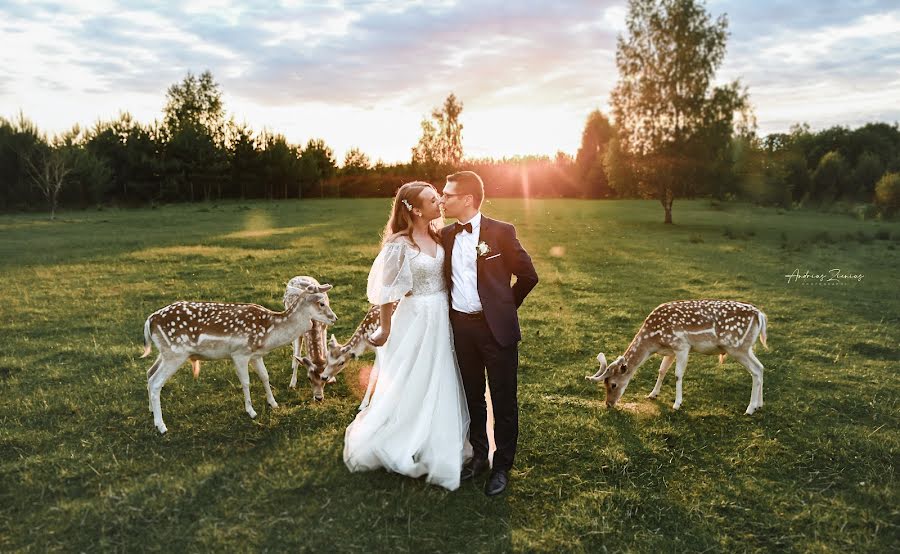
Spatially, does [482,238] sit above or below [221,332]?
above

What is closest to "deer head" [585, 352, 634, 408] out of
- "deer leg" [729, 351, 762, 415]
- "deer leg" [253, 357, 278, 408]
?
"deer leg" [729, 351, 762, 415]

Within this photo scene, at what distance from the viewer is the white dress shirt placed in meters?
5.87

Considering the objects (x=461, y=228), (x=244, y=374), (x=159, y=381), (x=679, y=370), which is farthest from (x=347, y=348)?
(x=679, y=370)

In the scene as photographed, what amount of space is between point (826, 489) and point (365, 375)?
6.42 m

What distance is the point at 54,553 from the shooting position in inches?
196

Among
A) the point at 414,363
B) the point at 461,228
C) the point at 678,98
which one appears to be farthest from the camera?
the point at 678,98

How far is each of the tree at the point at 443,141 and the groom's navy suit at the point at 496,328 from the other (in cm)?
7627

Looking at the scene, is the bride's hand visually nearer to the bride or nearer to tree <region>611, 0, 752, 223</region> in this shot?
the bride

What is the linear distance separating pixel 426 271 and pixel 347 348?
11.3ft

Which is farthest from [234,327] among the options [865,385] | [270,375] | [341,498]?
[865,385]

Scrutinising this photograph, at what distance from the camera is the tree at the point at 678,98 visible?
37.8 meters

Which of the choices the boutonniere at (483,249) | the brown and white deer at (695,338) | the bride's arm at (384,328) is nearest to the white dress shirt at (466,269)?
the boutonniere at (483,249)

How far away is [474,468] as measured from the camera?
6266mm

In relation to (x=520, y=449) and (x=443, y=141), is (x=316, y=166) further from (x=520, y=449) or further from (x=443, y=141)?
(x=520, y=449)
